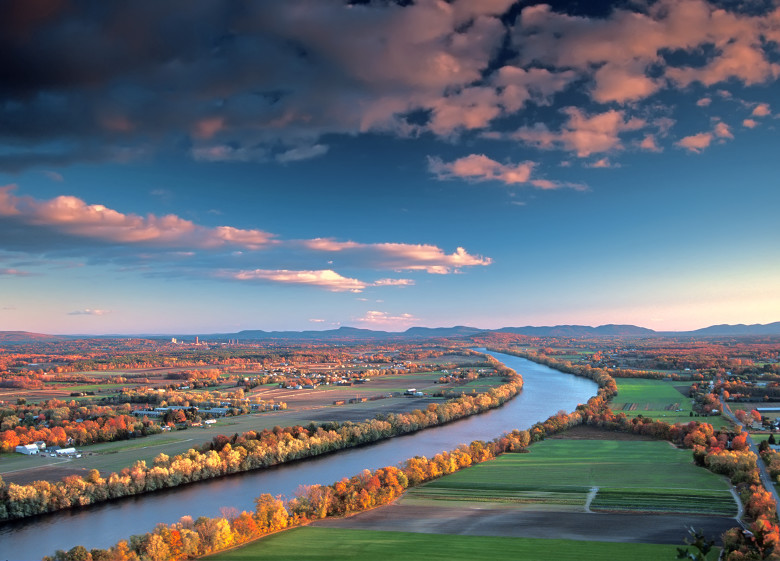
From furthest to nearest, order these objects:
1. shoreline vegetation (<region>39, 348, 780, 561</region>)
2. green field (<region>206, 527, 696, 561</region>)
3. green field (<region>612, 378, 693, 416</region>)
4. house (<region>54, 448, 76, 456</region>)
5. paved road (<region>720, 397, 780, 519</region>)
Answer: green field (<region>612, 378, 693, 416</region>), house (<region>54, 448, 76, 456</region>), paved road (<region>720, 397, 780, 519</region>), green field (<region>206, 527, 696, 561</region>), shoreline vegetation (<region>39, 348, 780, 561</region>)

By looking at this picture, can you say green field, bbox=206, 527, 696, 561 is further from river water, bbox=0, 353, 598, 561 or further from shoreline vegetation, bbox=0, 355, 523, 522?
shoreline vegetation, bbox=0, 355, 523, 522

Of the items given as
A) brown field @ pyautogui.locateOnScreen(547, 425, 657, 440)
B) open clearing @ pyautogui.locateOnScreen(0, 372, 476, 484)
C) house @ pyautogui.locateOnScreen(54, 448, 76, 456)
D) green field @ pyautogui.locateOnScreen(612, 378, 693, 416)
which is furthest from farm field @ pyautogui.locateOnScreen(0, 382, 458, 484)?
green field @ pyautogui.locateOnScreen(612, 378, 693, 416)

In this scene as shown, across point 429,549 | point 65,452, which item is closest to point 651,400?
point 429,549

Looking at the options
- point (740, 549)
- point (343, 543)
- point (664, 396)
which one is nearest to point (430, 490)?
point (343, 543)

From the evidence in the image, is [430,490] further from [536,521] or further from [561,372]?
[561,372]

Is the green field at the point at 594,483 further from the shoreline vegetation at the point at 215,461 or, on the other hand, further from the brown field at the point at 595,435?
the shoreline vegetation at the point at 215,461

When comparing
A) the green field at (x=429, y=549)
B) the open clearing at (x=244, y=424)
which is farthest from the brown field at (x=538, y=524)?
the open clearing at (x=244, y=424)
